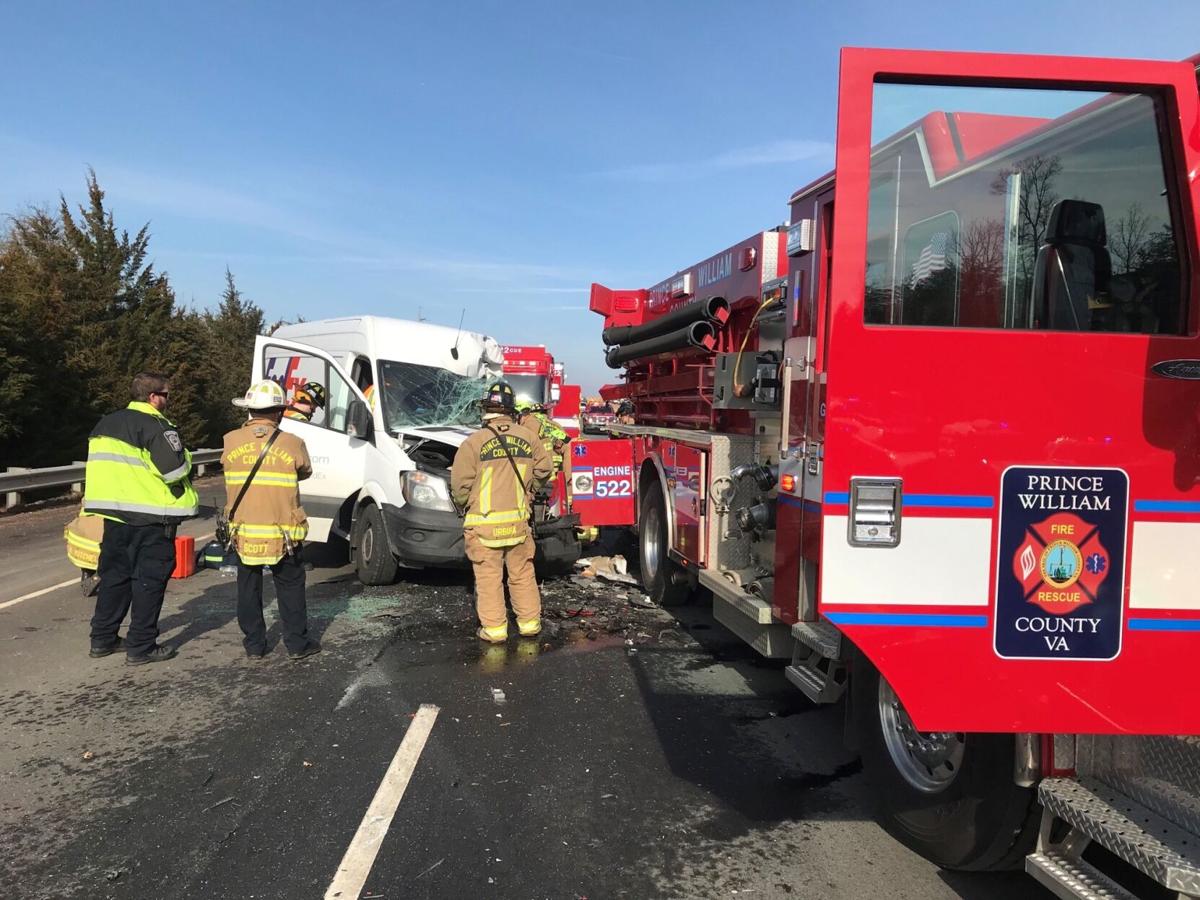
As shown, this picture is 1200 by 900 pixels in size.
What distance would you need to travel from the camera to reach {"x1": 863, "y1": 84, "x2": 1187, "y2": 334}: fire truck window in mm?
2488

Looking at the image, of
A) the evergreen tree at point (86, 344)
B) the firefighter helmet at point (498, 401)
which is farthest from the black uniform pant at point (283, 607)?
the evergreen tree at point (86, 344)

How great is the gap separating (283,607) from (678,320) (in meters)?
3.64

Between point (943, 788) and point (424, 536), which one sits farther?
point (424, 536)

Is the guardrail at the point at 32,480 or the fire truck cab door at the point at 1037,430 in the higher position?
the fire truck cab door at the point at 1037,430

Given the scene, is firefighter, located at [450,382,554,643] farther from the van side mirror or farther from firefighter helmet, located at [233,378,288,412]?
the van side mirror

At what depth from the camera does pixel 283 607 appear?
18.1 ft

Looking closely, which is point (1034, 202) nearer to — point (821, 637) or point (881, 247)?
point (881, 247)

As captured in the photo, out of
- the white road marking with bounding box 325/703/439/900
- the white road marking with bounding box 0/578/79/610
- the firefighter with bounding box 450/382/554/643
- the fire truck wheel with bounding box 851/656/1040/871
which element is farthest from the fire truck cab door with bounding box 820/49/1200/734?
the white road marking with bounding box 0/578/79/610

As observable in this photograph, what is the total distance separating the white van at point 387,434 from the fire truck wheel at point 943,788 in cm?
442

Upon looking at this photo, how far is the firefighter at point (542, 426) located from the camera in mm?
8266

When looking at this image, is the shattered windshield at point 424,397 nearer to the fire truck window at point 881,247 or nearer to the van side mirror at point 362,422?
the van side mirror at point 362,422

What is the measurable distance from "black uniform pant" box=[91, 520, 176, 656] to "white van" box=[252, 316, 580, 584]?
2064mm

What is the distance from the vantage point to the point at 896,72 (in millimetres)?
2531

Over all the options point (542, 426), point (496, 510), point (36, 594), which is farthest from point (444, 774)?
point (36, 594)
